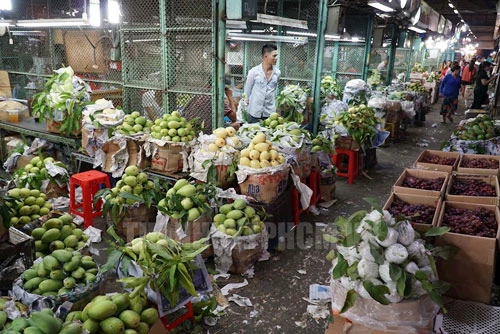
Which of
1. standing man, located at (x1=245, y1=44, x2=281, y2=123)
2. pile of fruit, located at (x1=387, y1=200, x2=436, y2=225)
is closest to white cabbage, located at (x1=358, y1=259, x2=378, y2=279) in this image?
pile of fruit, located at (x1=387, y1=200, x2=436, y2=225)

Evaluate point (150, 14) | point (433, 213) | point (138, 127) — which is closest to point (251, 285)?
point (433, 213)

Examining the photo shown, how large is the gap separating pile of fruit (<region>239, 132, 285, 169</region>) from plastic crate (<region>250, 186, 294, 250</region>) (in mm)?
427

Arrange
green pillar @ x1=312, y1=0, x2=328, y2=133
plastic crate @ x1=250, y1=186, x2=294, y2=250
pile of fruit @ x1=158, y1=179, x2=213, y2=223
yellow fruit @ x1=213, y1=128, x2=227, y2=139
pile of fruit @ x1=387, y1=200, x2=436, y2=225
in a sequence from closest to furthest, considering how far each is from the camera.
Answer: pile of fruit @ x1=387, y1=200, x2=436, y2=225 < pile of fruit @ x1=158, y1=179, x2=213, y2=223 < plastic crate @ x1=250, y1=186, x2=294, y2=250 < yellow fruit @ x1=213, y1=128, x2=227, y2=139 < green pillar @ x1=312, y1=0, x2=328, y2=133

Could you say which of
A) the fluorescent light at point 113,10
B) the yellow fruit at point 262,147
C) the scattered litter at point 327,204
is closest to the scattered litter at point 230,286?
the yellow fruit at point 262,147

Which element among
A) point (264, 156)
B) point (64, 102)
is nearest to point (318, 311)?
point (264, 156)

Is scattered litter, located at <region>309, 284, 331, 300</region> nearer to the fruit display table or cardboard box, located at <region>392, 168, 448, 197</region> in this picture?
cardboard box, located at <region>392, 168, 448, 197</region>

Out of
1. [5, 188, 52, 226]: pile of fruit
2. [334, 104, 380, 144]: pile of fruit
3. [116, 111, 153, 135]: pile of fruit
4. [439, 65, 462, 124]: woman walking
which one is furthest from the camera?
[439, 65, 462, 124]: woman walking

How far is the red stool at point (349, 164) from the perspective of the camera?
6680 mm

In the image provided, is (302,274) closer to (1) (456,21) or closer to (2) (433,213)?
(2) (433,213)

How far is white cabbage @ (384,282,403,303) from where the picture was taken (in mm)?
2215

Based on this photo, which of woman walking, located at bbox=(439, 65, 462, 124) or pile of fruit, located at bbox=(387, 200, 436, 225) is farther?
woman walking, located at bbox=(439, 65, 462, 124)

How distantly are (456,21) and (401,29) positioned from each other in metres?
12.5

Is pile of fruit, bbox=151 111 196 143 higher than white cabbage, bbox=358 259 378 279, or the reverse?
pile of fruit, bbox=151 111 196 143

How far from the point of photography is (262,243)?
4.00 meters
